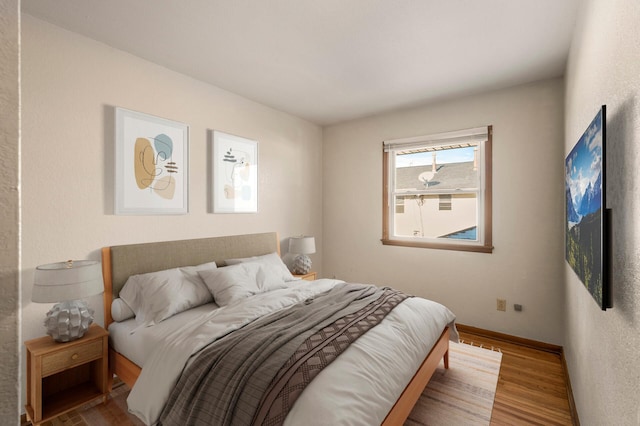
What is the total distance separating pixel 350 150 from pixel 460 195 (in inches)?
63.5

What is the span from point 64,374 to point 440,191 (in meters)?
3.90

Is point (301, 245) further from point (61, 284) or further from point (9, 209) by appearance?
point (9, 209)

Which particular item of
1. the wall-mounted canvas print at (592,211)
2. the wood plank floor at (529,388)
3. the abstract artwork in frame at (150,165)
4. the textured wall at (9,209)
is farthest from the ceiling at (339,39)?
the wood plank floor at (529,388)

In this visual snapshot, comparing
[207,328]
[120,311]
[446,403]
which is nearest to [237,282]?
[207,328]

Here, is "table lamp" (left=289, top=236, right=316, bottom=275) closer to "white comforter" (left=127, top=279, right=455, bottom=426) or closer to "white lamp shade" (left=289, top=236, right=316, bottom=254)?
"white lamp shade" (left=289, top=236, right=316, bottom=254)

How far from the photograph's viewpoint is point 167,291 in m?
2.36

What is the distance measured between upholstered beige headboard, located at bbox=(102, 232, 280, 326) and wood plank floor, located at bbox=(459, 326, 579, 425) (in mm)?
2629

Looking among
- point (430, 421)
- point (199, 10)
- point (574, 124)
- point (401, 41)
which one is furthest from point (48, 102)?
point (574, 124)

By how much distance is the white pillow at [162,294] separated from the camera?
225cm

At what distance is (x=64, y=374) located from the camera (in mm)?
2219

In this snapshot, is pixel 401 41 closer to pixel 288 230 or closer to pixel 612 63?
pixel 612 63

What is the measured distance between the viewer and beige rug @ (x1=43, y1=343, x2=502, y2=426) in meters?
2.07

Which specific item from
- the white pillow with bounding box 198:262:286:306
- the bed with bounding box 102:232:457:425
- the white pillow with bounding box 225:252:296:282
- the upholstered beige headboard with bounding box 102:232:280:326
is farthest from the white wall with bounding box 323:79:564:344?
the white pillow with bounding box 198:262:286:306

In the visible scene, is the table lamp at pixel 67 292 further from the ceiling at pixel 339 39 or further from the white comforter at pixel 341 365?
the ceiling at pixel 339 39
